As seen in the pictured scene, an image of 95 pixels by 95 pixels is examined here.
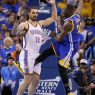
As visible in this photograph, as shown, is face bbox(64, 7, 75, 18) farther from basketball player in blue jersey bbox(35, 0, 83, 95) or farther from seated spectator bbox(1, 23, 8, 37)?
seated spectator bbox(1, 23, 8, 37)

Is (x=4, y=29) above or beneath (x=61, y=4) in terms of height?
beneath

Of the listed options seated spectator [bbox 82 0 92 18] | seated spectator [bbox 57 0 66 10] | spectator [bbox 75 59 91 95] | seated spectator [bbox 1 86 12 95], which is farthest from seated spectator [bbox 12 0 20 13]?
spectator [bbox 75 59 91 95]

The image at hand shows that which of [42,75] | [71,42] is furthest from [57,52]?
[42,75]

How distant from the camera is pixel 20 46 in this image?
15.6 meters

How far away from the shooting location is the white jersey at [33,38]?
1149 cm

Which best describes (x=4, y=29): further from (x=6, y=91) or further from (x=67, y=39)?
(x=67, y=39)

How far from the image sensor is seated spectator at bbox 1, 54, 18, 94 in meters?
14.7

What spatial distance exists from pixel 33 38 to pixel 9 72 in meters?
3.56

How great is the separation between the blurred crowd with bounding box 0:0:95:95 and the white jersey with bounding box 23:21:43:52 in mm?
896

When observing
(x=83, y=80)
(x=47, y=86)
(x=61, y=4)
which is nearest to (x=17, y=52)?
(x=47, y=86)

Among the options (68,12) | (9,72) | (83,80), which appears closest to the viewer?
(68,12)

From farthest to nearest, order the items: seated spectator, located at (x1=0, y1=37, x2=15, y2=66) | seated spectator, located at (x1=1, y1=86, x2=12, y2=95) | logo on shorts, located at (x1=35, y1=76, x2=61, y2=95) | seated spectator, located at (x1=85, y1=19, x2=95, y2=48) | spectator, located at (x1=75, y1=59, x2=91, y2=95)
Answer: seated spectator, located at (x1=85, y1=19, x2=95, y2=48), seated spectator, located at (x1=0, y1=37, x2=15, y2=66), seated spectator, located at (x1=1, y1=86, x2=12, y2=95), spectator, located at (x1=75, y1=59, x2=91, y2=95), logo on shorts, located at (x1=35, y1=76, x2=61, y2=95)

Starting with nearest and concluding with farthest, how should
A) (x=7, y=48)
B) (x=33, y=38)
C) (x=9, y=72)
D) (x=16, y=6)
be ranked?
1. (x=33, y=38)
2. (x=9, y=72)
3. (x=7, y=48)
4. (x=16, y=6)

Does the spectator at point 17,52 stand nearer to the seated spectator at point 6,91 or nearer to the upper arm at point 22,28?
the seated spectator at point 6,91
